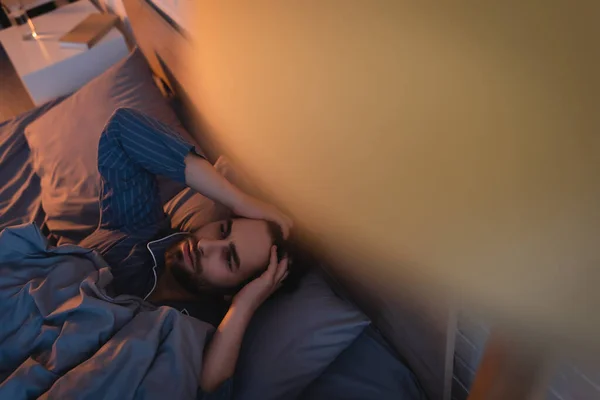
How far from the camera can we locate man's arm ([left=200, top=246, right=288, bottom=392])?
36.1 inches

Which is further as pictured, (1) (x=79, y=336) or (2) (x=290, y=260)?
(2) (x=290, y=260)

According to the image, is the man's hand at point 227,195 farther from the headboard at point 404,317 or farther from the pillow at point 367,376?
the pillow at point 367,376

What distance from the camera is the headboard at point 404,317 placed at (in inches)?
30.7

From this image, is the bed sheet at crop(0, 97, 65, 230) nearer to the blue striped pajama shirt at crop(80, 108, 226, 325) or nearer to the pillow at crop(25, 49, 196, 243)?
the pillow at crop(25, 49, 196, 243)

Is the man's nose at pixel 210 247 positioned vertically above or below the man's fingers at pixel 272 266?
above

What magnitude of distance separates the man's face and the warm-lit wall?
0.82 ft

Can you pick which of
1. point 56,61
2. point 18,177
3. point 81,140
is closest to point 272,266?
point 81,140

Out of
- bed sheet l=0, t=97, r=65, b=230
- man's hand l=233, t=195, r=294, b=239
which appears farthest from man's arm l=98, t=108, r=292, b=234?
bed sheet l=0, t=97, r=65, b=230

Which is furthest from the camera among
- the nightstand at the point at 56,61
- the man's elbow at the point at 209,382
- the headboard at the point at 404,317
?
the nightstand at the point at 56,61

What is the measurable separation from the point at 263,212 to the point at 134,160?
0.35 meters

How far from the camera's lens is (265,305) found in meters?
1.05

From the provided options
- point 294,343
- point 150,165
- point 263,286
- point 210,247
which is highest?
point 150,165

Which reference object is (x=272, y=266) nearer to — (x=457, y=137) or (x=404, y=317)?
(x=404, y=317)

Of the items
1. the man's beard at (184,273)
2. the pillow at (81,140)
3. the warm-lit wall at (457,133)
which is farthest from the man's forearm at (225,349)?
the pillow at (81,140)
